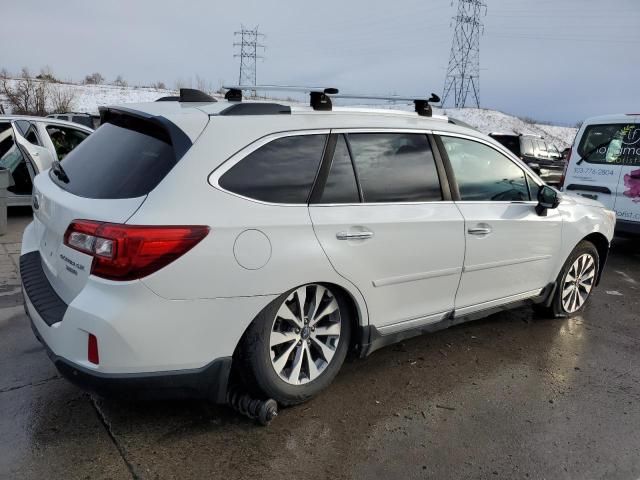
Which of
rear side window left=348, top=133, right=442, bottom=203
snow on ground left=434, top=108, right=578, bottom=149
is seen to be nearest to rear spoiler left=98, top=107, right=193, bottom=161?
rear side window left=348, top=133, right=442, bottom=203

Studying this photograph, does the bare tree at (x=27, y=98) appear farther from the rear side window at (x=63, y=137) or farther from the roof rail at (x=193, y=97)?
the roof rail at (x=193, y=97)

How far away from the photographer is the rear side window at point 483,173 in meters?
3.77

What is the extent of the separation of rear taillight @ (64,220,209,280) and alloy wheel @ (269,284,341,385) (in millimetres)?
676

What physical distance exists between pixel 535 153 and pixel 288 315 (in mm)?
14029

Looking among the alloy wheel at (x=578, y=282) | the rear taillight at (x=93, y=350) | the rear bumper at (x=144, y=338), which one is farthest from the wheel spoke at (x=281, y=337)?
the alloy wheel at (x=578, y=282)

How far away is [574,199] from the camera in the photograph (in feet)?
15.6

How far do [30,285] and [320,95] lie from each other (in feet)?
6.50

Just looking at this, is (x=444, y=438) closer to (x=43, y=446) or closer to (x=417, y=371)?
(x=417, y=371)

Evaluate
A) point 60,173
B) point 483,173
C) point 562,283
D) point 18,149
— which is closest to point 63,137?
point 18,149

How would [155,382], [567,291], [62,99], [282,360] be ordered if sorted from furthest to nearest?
[62,99] → [567,291] → [282,360] → [155,382]

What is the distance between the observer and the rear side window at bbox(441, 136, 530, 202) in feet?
12.4

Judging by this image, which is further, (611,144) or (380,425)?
(611,144)

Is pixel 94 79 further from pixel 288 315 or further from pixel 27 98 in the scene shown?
pixel 288 315

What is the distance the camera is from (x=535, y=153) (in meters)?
15.2
